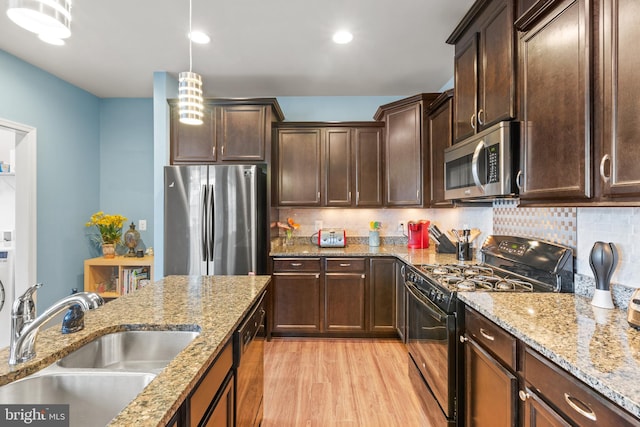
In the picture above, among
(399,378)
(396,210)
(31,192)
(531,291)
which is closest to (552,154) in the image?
(531,291)

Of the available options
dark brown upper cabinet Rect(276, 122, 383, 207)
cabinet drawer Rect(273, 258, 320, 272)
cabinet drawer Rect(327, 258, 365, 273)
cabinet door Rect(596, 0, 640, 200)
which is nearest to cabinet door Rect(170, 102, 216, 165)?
dark brown upper cabinet Rect(276, 122, 383, 207)

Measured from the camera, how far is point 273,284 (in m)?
3.31

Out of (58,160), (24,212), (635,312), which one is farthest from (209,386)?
(58,160)

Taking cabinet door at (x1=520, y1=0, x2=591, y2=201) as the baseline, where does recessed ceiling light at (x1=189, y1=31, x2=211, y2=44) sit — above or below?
above

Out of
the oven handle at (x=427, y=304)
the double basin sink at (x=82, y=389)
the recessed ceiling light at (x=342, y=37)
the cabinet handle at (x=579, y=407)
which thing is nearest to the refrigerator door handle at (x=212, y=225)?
the recessed ceiling light at (x=342, y=37)

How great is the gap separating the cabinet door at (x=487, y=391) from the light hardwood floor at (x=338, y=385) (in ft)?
1.99

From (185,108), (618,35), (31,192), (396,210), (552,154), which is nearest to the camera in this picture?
(618,35)

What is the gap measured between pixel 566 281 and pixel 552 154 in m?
0.76

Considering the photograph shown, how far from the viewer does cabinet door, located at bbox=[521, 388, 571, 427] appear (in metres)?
0.99

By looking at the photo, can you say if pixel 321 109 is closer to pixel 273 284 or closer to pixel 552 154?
pixel 273 284

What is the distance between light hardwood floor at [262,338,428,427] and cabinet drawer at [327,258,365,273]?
29.0 inches

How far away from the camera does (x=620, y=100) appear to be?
1053mm

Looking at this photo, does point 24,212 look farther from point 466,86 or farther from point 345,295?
point 466,86

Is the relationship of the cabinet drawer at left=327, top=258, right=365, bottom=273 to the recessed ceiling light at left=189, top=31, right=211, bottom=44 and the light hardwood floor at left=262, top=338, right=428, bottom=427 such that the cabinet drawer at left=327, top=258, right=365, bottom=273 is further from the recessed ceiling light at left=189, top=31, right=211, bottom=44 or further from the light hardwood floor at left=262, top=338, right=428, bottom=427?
the recessed ceiling light at left=189, top=31, right=211, bottom=44
